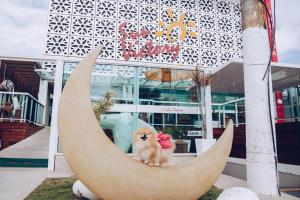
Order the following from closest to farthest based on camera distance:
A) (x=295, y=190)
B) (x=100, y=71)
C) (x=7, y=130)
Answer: (x=295, y=190)
(x=100, y=71)
(x=7, y=130)

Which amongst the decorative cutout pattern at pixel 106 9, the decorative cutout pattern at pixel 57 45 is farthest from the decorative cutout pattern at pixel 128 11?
the decorative cutout pattern at pixel 57 45

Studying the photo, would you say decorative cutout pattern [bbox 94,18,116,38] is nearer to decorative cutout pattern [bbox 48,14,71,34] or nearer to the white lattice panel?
the white lattice panel

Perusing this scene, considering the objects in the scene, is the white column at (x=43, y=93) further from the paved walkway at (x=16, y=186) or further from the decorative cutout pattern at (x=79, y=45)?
the paved walkway at (x=16, y=186)

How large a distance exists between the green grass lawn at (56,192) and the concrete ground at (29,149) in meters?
3.27

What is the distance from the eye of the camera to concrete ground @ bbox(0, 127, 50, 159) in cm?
771

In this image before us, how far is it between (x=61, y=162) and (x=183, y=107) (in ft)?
13.2

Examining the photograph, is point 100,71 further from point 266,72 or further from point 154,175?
point 154,175

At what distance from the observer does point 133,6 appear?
12609mm

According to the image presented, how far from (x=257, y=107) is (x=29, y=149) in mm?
7330

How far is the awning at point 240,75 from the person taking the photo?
7976 millimetres

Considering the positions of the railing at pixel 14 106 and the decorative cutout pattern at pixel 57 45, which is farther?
the decorative cutout pattern at pixel 57 45

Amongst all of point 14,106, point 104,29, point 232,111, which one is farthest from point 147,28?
point 14,106

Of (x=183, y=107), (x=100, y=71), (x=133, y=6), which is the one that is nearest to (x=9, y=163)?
(x=100, y=71)

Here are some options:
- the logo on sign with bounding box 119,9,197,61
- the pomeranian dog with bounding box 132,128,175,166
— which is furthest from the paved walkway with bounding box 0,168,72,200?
the logo on sign with bounding box 119,9,197,61
